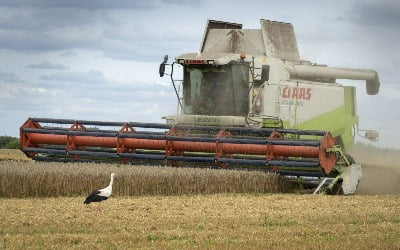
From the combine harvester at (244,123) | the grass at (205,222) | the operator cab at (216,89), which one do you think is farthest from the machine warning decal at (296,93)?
the grass at (205,222)

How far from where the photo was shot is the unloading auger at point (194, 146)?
15.1m

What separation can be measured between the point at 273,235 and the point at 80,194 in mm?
5760

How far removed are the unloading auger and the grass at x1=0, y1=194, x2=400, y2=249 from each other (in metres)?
0.87

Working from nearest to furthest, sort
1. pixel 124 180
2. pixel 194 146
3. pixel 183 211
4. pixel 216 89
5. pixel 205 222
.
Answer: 1. pixel 205 222
2. pixel 183 211
3. pixel 124 180
4. pixel 194 146
5. pixel 216 89

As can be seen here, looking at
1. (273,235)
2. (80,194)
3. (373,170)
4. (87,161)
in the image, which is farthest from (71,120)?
(273,235)

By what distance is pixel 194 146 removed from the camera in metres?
16.0

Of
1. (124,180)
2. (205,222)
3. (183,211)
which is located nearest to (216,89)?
(124,180)

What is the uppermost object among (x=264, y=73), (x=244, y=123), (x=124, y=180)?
(x=264, y=73)

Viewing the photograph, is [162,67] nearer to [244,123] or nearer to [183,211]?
[244,123]

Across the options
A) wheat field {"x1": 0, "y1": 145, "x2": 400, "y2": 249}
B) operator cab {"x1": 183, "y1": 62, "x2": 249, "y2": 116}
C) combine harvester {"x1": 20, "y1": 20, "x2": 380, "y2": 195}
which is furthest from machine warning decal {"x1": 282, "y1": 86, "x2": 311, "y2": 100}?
wheat field {"x1": 0, "y1": 145, "x2": 400, "y2": 249}

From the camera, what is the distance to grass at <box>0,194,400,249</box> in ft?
29.6

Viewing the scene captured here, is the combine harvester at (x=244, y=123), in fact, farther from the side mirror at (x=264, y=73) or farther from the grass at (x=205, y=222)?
the grass at (x=205, y=222)

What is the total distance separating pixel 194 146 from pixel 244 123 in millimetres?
1344

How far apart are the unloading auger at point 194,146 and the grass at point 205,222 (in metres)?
0.87
